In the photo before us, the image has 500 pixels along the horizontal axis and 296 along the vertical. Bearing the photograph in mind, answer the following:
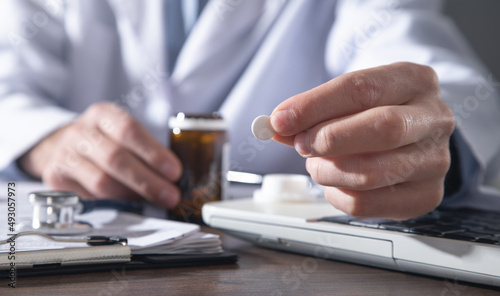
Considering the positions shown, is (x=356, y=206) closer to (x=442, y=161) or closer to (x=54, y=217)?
(x=442, y=161)

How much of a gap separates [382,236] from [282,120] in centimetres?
12

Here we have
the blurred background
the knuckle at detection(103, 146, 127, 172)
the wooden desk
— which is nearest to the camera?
the wooden desk

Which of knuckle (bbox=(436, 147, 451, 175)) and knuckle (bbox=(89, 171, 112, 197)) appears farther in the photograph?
knuckle (bbox=(89, 171, 112, 197))

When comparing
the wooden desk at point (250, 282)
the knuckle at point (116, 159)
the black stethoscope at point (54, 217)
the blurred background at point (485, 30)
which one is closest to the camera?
the wooden desk at point (250, 282)

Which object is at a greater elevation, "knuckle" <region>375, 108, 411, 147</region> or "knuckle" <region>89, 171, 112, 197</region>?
"knuckle" <region>375, 108, 411, 147</region>

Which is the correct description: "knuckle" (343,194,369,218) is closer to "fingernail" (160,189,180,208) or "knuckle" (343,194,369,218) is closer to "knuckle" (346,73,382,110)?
"knuckle" (346,73,382,110)

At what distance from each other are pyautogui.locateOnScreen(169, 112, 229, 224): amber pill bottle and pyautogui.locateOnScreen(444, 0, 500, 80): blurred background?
4.12ft

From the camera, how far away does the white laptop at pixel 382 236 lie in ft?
1.07

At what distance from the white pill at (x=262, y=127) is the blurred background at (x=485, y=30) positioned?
1442 mm

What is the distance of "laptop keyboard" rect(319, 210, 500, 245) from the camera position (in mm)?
345

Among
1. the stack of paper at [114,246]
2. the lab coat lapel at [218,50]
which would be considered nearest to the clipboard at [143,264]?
the stack of paper at [114,246]

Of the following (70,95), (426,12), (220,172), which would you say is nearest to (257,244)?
(220,172)

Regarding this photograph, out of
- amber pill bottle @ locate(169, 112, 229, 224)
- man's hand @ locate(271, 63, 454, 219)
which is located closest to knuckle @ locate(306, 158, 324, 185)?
man's hand @ locate(271, 63, 454, 219)

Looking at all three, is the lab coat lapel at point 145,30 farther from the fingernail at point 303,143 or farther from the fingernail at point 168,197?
the fingernail at point 303,143
